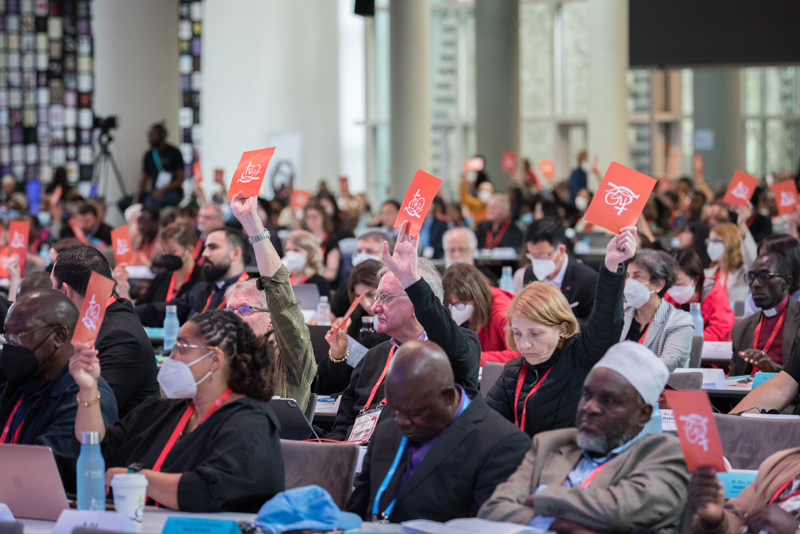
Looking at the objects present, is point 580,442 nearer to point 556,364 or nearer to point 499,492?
point 499,492

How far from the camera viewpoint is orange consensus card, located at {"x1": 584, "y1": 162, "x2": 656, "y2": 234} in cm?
352

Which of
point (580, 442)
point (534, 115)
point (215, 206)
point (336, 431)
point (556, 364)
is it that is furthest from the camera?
point (534, 115)

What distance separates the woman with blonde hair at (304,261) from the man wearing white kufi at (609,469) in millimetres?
5018

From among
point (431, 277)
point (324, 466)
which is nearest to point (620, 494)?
point (324, 466)

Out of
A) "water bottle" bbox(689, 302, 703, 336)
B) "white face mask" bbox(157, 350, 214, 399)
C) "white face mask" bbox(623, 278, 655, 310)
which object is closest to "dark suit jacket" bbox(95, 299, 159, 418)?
"white face mask" bbox(157, 350, 214, 399)

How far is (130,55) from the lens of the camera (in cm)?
1477

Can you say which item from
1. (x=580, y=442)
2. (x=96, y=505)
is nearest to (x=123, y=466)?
(x=96, y=505)

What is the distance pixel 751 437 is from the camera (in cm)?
342

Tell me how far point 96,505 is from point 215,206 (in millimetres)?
6624

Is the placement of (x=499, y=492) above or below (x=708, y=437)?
below

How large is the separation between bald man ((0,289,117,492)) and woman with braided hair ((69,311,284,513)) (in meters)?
0.14

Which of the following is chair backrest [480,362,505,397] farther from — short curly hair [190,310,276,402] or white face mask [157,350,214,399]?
white face mask [157,350,214,399]

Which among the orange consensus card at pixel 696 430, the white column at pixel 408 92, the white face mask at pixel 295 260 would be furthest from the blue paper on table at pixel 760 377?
the white column at pixel 408 92

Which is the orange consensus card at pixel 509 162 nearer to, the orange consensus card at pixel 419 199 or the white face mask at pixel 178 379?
the orange consensus card at pixel 419 199
